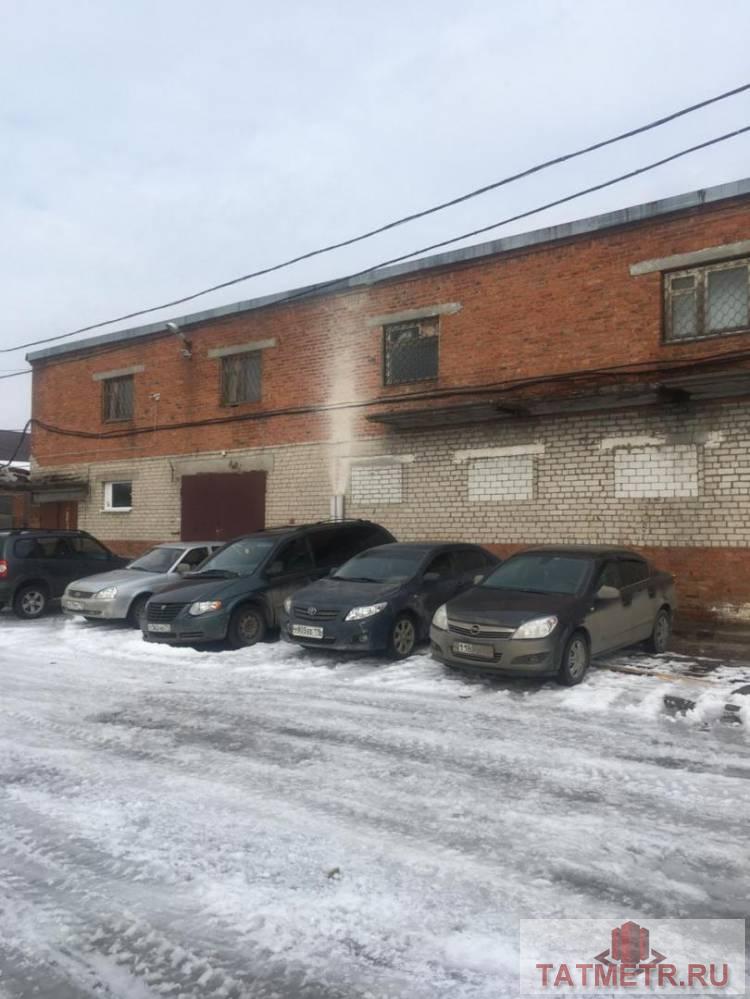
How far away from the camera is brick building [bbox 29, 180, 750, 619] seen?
11453 mm

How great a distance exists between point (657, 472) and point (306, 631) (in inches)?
251

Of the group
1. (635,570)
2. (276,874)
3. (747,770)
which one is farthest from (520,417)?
(276,874)

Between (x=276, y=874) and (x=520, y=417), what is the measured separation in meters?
10.5

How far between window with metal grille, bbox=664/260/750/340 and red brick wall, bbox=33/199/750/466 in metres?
0.22

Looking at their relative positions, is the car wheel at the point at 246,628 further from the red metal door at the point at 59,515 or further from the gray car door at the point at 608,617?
the red metal door at the point at 59,515

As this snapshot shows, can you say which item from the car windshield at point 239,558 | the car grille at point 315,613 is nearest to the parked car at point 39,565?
the car windshield at point 239,558

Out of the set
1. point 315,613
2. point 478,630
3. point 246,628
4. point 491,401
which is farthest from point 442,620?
point 491,401

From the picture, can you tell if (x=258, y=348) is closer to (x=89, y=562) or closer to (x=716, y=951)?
(x=89, y=562)

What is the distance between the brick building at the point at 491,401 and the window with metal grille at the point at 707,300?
30mm

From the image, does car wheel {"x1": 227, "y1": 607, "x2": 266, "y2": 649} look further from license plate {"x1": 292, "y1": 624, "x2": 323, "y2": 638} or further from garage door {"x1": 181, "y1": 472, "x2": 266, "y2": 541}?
garage door {"x1": 181, "y1": 472, "x2": 266, "y2": 541}

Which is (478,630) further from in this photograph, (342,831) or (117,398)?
(117,398)

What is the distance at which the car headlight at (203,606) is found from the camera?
31.4 feet

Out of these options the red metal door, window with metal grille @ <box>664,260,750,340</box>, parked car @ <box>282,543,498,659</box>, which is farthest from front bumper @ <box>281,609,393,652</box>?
the red metal door

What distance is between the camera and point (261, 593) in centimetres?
1014
